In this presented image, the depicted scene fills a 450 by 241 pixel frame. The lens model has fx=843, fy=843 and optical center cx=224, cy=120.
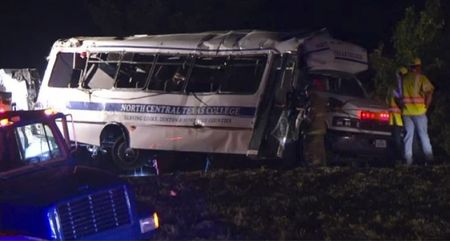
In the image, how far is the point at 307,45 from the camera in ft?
44.9

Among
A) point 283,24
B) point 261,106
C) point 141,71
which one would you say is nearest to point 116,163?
point 141,71

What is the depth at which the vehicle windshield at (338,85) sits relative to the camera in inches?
563

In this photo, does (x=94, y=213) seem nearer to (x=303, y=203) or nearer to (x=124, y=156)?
(x=303, y=203)

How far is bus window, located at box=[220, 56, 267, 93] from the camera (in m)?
14.0

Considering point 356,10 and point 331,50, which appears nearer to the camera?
point 331,50

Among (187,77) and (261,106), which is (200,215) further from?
(187,77)

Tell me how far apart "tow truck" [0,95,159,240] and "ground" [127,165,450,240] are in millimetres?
1375

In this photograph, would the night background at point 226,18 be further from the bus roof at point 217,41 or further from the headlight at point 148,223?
the headlight at point 148,223

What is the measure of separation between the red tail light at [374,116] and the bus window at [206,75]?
2.51 m

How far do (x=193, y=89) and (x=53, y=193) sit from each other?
8.00m

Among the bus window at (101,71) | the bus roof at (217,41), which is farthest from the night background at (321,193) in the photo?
the bus window at (101,71)

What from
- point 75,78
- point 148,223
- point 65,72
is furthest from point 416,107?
point 148,223

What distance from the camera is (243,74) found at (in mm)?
14281

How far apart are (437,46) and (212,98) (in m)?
5.24
